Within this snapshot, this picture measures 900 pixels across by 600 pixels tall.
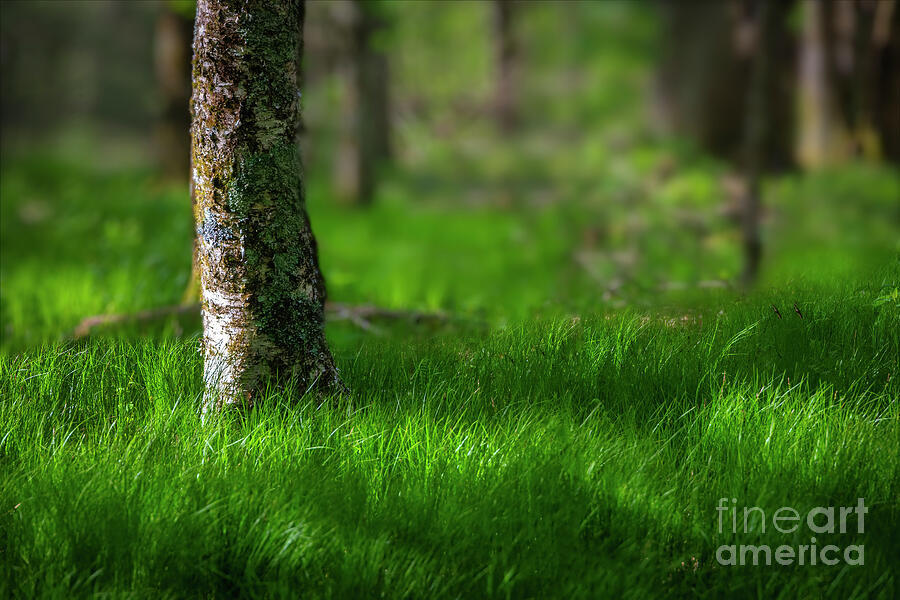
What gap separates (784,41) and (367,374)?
13.8 metres

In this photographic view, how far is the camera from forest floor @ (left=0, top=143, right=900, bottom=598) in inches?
77.0

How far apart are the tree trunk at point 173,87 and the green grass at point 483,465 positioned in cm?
867

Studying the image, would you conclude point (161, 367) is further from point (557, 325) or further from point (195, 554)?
point (557, 325)

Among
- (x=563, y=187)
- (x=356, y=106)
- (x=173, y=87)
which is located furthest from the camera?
(x=563, y=187)

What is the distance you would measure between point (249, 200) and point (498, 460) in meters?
1.30

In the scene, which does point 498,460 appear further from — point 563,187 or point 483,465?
point 563,187

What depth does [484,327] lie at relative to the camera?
405 cm

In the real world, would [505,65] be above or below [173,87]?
above

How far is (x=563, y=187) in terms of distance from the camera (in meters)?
13.6

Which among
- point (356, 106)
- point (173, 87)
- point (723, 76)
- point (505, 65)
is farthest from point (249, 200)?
point (505, 65)

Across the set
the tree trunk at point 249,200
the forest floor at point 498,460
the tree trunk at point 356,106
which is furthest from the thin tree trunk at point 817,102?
the tree trunk at point 249,200

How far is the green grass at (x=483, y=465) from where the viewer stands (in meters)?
1.96

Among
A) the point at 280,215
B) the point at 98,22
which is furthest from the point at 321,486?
the point at 98,22

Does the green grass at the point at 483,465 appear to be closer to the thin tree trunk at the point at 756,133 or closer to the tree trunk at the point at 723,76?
the thin tree trunk at the point at 756,133
